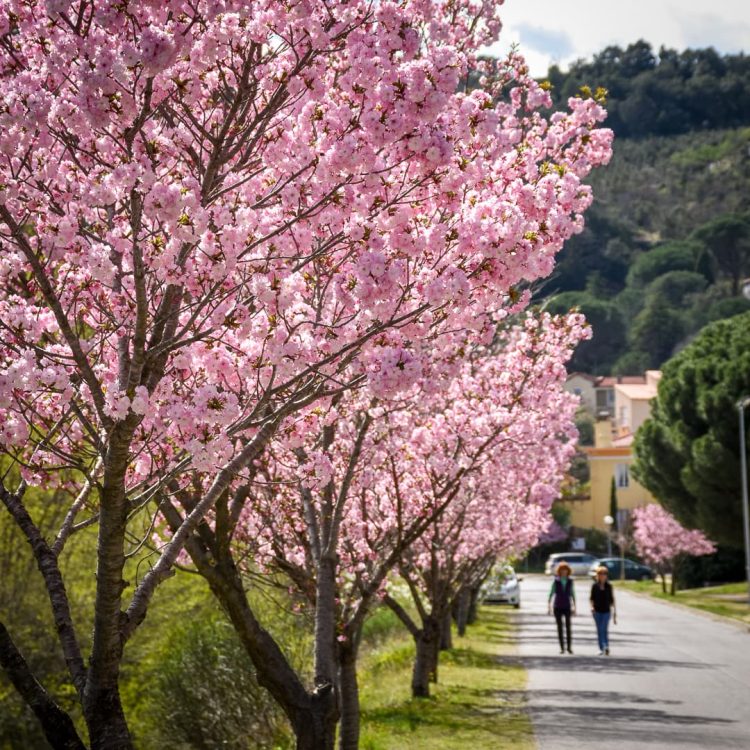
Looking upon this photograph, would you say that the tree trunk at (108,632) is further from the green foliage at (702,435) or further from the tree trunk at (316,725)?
the green foliage at (702,435)

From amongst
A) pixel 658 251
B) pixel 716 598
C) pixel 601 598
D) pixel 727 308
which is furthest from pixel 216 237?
pixel 658 251

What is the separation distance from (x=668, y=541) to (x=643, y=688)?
3642 centimetres

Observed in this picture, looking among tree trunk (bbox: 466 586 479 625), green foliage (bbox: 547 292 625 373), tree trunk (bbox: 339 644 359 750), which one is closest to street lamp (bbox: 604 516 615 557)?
tree trunk (bbox: 466 586 479 625)

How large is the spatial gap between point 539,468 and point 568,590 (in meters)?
3.34

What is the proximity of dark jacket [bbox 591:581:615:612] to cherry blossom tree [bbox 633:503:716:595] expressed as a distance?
29.2m

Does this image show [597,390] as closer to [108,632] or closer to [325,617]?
[325,617]

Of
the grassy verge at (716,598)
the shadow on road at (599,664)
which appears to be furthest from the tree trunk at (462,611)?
the grassy verge at (716,598)

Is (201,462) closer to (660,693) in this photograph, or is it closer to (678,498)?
(660,693)

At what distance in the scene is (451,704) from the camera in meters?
16.1

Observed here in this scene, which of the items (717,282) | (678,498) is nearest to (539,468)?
(678,498)

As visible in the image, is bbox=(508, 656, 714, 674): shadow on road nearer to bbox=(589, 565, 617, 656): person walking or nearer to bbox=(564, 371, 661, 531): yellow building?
bbox=(589, 565, 617, 656): person walking

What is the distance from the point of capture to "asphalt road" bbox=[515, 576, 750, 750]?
12523mm

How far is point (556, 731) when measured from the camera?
43.1ft

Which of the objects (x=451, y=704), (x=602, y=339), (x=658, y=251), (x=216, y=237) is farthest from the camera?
(x=658, y=251)
